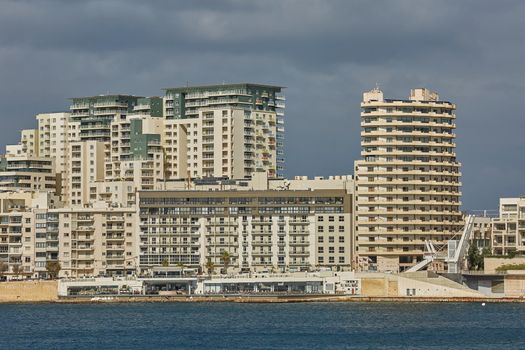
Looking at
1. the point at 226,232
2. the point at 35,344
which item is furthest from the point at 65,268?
the point at 35,344

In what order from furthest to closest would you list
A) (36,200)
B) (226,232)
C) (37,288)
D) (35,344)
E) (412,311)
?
1. (36,200)
2. (226,232)
3. (37,288)
4. (412,311)
5. (35,344)

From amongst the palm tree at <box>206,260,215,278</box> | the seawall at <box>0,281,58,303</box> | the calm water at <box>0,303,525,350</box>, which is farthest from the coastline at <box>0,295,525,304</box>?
the palm tree at <box>206,260,215,278</box>

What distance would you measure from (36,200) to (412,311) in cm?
6455

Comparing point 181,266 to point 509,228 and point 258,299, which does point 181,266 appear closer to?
point 258,299

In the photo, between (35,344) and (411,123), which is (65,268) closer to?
(411,123)

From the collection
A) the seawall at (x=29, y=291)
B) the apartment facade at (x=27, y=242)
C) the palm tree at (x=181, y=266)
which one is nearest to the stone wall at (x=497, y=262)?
the palm tree at (x=181, y=266)

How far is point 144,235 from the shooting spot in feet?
582

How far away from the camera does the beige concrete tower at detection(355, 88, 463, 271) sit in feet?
566

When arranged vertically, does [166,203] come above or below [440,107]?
below

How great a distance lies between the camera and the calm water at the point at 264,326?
109250 mm

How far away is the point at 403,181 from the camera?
174000 mm

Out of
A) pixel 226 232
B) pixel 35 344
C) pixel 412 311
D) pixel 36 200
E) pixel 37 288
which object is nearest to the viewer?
pixel 35 344

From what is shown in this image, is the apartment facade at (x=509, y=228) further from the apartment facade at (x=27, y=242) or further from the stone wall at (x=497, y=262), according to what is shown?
the apartment facade at (x=27, y=242)

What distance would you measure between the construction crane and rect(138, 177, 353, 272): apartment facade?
10.5 m
